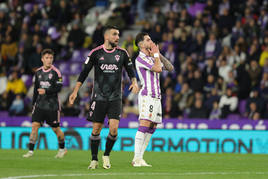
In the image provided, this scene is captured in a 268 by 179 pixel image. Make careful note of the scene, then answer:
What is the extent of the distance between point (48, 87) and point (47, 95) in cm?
21

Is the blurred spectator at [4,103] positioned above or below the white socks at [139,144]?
above

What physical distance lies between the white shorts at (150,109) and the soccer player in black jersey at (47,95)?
325cm

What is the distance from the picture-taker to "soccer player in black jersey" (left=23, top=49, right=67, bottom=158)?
14.0 meters

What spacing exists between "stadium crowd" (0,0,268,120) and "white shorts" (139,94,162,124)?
281 inches

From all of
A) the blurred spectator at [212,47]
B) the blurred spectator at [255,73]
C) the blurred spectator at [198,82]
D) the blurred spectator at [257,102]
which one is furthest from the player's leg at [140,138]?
the blurred spectator at [212,47]

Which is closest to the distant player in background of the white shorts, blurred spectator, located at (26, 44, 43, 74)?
the white shorts

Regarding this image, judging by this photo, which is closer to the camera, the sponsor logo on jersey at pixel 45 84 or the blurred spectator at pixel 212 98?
the sponsor logo on jersey at pixel 45 84

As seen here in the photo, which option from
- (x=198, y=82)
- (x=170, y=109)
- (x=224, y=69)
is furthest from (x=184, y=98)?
(x=224, y=69)

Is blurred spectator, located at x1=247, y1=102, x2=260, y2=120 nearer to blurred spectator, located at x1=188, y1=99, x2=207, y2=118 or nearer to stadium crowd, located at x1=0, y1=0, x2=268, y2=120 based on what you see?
stadium crowd, located at x1=0, y1=0, x2=268, y2=120

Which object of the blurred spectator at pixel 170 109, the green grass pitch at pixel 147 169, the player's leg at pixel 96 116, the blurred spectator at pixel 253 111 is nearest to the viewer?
the green grass pitch at pixel 147 169

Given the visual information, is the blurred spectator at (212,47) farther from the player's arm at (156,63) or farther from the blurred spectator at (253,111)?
the player's arm at (156,63)

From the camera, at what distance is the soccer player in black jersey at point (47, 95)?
14039 mm

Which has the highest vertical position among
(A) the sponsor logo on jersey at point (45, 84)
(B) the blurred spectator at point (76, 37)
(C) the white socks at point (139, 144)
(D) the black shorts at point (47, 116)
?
(B) the blurred spectator at point (76, 37)

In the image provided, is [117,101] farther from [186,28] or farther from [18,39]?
[18,39]
